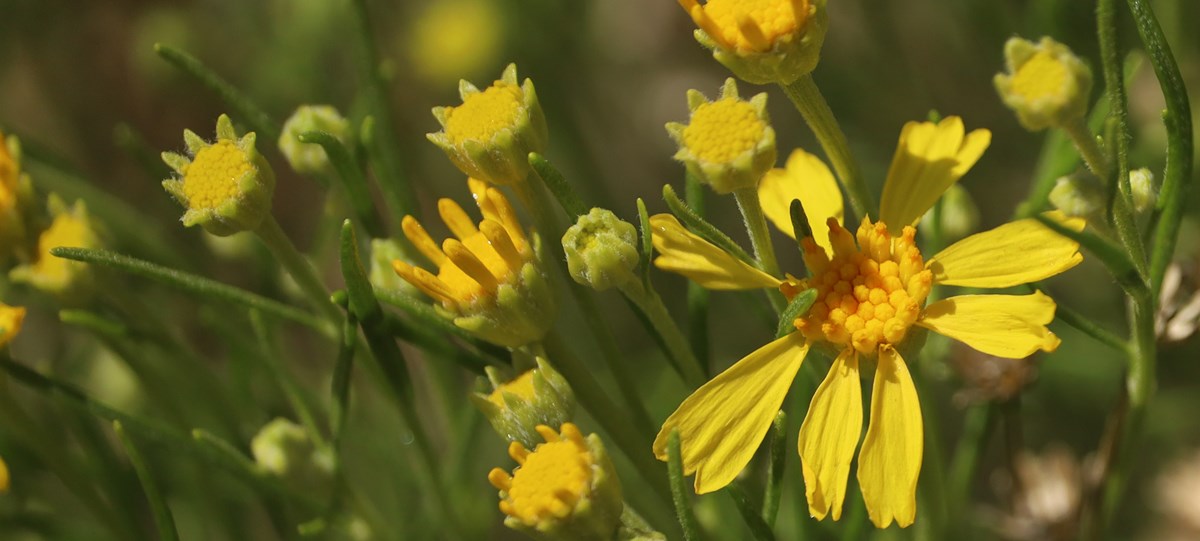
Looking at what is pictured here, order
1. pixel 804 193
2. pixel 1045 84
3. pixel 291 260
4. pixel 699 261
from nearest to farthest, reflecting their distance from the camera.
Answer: pixel 1045 84 < pixel 699 261 < pixel 291 260 < pixel 804 193

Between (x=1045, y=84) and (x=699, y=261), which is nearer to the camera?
(x=1045, y=84)

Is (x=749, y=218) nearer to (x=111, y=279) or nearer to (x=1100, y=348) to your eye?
(x=111, y=279)

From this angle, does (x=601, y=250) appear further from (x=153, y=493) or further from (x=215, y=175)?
(x=153, y=493)

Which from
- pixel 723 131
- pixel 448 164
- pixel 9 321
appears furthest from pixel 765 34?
pixel 448 164

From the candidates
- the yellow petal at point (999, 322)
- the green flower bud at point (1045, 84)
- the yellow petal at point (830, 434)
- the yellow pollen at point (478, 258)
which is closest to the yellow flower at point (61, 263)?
the yellow pollen at point (478, 258)

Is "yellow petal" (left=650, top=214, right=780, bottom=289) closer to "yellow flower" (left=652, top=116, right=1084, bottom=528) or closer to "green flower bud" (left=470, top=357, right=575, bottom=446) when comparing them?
"yellow flower" (left=652, top=116, right=1084, bottom=528)

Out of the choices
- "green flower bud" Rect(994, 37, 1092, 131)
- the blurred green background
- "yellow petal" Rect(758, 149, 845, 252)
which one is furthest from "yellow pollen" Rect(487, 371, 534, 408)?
"green flower bud" Rect(994, 37, 1092, 131)

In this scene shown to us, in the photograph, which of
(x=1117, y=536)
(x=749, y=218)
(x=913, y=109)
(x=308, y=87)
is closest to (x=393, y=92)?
(x=308, y=87)
